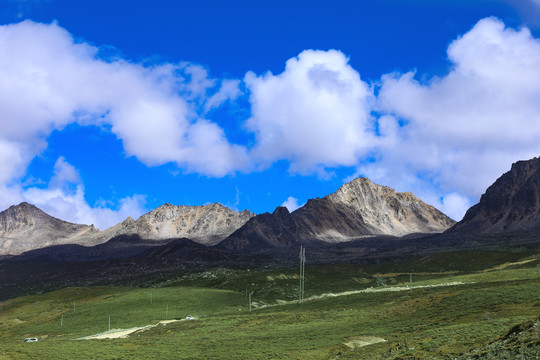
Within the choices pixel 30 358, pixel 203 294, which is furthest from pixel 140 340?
pixel 203 294

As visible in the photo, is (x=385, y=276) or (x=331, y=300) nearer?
(x=331, y=300)

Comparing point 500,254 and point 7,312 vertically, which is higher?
point 500,254

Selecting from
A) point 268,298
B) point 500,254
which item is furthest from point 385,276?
point 268,298

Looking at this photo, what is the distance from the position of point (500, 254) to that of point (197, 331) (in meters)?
146

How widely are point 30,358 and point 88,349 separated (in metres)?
7.95

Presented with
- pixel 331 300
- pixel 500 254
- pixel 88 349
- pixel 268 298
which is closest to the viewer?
pixel 88 349

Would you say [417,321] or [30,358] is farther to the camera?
[417,321]

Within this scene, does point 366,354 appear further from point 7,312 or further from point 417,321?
point 7,312

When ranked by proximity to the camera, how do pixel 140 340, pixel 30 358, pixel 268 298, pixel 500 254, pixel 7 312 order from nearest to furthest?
pixel 30 358
pixel 140 340
pixel 268 298
pixel 7 312
pixel 500 254

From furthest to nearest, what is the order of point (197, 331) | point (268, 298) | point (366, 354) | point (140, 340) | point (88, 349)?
point (268, 298)
point (197, 331)
point (140, 340)
point (88, 349)
point (366, 354)

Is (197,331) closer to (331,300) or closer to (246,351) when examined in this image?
(246,351)

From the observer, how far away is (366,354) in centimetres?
5059

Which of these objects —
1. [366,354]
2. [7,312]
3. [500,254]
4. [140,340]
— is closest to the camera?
[366,354]

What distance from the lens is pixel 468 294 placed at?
259 ft
